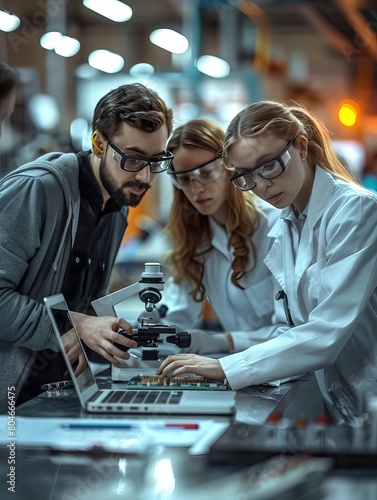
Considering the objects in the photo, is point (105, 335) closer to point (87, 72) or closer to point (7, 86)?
point (7, 86)

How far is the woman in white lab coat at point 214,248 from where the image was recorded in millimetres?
2809

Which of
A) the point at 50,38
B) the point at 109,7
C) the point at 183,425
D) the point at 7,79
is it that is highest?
the point at 109,7

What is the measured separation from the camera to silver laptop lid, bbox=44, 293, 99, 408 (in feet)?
6.44

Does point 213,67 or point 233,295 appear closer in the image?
point 233,295

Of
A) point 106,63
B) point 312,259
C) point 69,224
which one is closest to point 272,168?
point 312,259

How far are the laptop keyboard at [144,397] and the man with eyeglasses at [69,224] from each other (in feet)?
0.75

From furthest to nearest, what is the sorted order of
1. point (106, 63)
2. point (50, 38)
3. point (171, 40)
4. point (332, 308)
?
point (171, 40)
point (106, 63)
point (50, 38)
point (332, 308)

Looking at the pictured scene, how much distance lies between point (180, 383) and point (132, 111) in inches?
37.0

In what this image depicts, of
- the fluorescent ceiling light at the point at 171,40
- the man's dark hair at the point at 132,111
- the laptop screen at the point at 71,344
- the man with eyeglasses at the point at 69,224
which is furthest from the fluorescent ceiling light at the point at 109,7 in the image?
A: the laptop screen at the point at 71,344

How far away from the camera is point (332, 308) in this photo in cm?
214

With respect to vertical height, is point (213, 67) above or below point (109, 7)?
below

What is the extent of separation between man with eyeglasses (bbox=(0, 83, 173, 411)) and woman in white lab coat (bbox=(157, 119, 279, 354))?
0.29 metres

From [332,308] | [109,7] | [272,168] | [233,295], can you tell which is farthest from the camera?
[109,7]

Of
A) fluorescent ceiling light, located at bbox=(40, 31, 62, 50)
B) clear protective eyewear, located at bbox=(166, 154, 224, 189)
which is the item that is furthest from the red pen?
fluorescent ceiling light, located at bbox=(40, 31, 62, 50)
